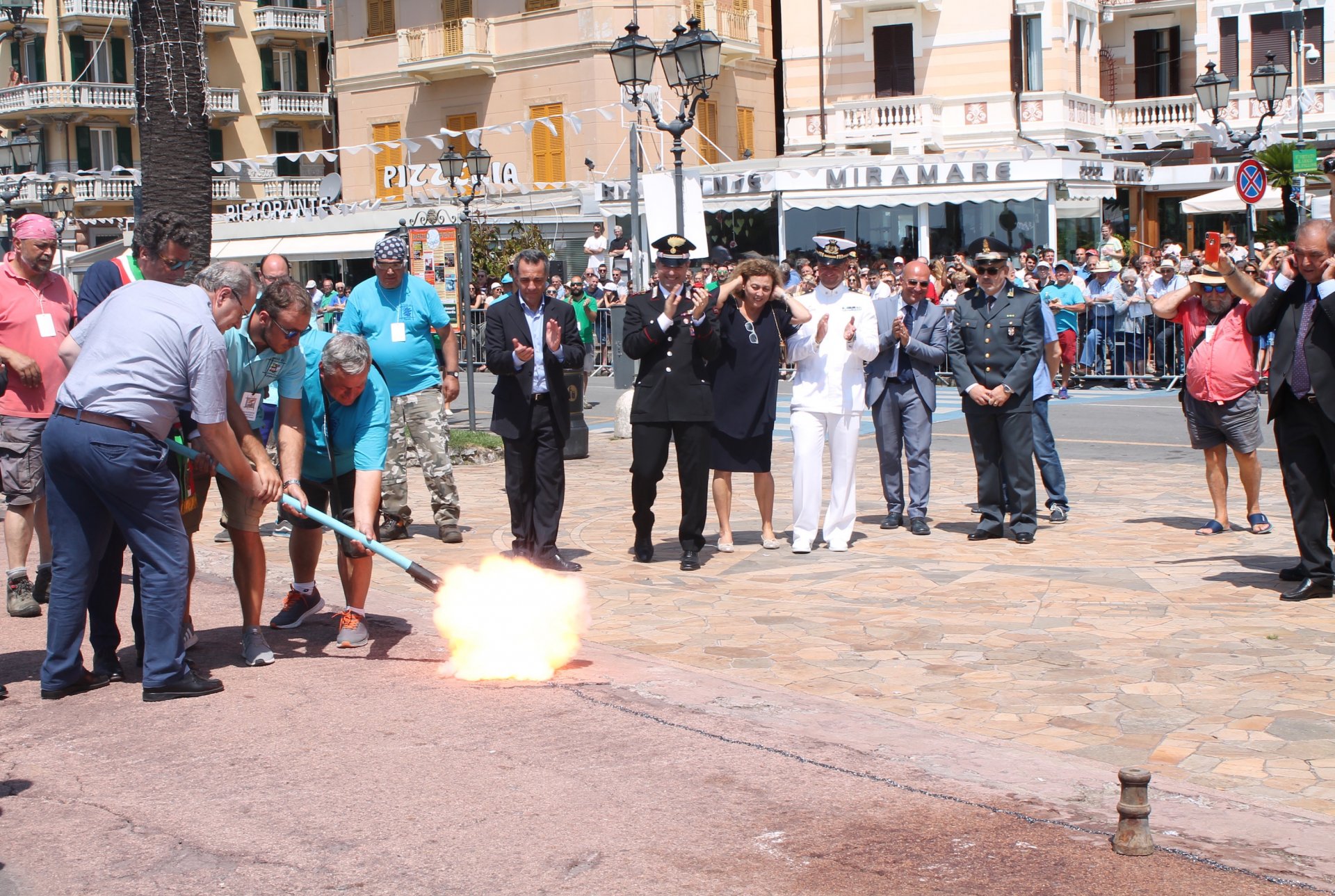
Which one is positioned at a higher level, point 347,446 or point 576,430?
point 347,446

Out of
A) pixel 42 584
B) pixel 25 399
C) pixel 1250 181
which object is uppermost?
pixel 1250 181

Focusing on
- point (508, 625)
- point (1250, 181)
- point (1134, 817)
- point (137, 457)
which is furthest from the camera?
point (1250, 181)

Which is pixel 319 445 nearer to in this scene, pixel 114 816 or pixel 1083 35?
pixel 114 816

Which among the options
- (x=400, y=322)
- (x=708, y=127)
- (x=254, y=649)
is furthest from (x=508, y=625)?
(x=708, y=127)

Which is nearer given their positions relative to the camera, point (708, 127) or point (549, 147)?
point (549, 147)

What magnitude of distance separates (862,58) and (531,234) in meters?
13.8

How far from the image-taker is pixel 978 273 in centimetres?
995

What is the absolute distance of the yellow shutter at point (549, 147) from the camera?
40062 mm

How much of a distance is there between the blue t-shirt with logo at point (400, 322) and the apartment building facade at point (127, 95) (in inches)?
1853

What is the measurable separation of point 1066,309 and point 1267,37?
75.1ft

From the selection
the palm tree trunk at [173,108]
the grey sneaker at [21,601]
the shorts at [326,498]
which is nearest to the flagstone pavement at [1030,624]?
the shorts at [326,498]

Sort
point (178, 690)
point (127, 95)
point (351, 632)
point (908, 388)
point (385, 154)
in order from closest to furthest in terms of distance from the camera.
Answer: point (178, 690) < point (351, 632) < point (908, 388) < point (385, 154) < point (127, 95)

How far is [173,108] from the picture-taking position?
1290 cm

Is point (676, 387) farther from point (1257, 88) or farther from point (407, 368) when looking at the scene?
point (1257, 88)
